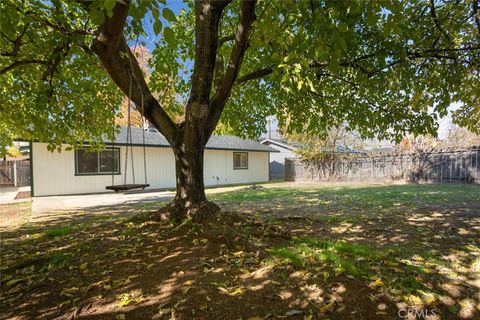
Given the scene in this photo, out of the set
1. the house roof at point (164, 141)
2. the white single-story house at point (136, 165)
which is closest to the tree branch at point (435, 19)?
the white single-story house at point (136, 165)

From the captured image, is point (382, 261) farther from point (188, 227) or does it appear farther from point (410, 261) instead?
point (188, 227)

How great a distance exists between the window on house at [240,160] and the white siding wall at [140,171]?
32 cm

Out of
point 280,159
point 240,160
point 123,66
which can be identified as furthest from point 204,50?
point 280,159

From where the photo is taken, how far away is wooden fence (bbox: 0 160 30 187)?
20.8 metres

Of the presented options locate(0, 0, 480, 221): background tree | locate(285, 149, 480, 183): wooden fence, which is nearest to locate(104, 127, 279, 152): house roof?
locate(285, 149, 480, 183): wooden fence

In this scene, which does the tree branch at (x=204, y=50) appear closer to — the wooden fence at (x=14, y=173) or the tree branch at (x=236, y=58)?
the tree branch at (x=236, y=58)

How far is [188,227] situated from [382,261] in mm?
2530

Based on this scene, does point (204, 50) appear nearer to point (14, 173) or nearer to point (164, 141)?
point (164, 141)

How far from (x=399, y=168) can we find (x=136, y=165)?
15504 mm

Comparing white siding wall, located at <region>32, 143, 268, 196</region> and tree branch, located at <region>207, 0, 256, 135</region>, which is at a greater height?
tree branch, located at <region>207, 0, 256, 135</region>

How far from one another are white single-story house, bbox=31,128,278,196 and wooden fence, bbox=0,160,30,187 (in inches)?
373

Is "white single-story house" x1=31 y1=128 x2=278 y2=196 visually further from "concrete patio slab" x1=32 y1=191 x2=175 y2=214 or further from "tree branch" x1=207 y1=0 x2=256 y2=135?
"tree branch" x1=207 y1=0 x2=256 y2=135

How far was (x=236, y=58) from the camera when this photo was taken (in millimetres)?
4375

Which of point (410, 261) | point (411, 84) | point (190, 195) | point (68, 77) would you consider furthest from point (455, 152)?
point (68, 77)
